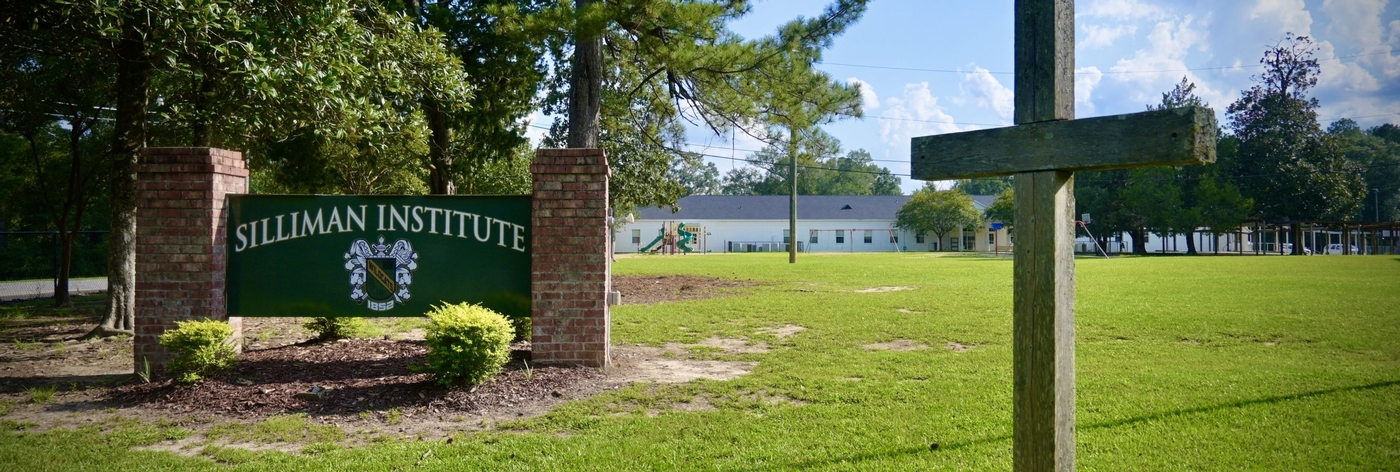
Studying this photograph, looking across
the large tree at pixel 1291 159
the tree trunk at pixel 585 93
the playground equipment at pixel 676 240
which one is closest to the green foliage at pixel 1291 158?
the large tree at pixel 1291 159

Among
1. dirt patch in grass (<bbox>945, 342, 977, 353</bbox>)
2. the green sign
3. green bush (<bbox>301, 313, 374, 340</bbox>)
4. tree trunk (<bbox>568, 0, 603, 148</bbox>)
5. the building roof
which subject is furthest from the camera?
the building roof

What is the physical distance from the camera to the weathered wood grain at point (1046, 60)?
3.13 metres

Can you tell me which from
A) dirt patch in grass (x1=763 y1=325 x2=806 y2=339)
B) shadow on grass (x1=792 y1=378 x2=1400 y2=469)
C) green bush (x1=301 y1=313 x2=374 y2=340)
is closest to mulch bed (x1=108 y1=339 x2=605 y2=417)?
green bush (x1=301 y1=313 x2=374 y2=340)

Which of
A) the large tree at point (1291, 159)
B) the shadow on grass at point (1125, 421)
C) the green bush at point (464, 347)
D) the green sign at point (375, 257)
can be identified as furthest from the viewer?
the large tree at point (1291, 159)

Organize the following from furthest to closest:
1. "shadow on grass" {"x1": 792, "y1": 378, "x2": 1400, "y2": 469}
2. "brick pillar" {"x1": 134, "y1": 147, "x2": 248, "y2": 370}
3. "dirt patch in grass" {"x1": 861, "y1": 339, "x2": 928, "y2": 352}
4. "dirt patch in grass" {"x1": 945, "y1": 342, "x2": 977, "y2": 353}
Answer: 1. "dirt patch in grass" {"x1": 861, "y1": 339, "x2": 928, "y2": 352}
2. "dirt patch in grass" {"x1": 945, "y1": 342, "x2": 977, "y2": 353}
3. "brick pillar" {"x1": 134, "y1": 147, "x2": 248, "y2": 370}
4. "shadow on grass" {"x1": 792, "y1": 378, "x2": 1400, "y2": 469}

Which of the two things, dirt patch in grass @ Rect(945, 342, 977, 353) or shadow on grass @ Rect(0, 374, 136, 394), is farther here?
dirt patch in grass @ Rect(945, 342, 977, 353)

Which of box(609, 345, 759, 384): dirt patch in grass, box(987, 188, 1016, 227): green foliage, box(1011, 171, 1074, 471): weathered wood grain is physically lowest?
box(609, 345, 759, 384): dirt patch in grass

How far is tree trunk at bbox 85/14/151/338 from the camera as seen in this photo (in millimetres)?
10227

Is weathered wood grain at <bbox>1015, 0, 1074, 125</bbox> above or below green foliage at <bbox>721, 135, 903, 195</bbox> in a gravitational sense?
below

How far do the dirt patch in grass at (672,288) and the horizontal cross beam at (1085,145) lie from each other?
11.9 meters

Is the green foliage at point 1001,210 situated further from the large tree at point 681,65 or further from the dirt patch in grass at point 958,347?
the dirt patch in grass at point 958,347

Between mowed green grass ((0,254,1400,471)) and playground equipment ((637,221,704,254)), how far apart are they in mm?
46570

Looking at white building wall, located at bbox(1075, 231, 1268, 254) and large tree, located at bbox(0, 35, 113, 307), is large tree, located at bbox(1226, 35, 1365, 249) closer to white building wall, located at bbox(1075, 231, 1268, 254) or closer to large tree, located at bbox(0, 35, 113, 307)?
white building wall, located at bbox(1075, 231, 1268, 254)

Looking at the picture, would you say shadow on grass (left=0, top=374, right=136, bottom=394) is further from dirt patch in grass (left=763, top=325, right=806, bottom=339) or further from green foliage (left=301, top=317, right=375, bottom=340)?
dirt patch in grass (left=763, top=325, right=806, bottom=339)
